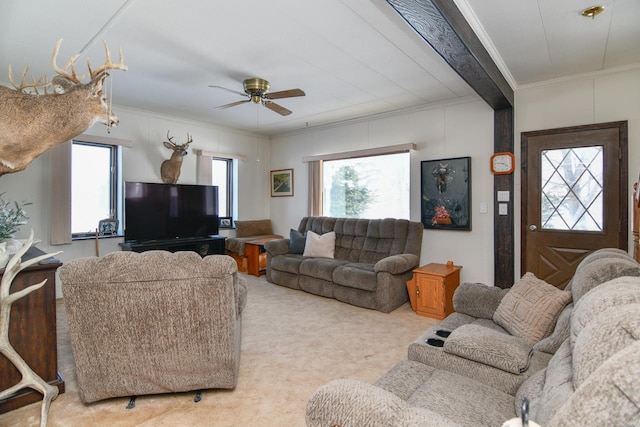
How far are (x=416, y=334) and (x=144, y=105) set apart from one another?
4.45m

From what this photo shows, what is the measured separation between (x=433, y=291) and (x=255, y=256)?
2924 mm

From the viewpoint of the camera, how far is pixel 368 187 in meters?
5.36

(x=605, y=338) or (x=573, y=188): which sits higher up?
(x=573, y=188)

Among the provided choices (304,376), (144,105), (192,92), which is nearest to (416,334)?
(304,376)

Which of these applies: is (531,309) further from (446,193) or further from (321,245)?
(321,245)

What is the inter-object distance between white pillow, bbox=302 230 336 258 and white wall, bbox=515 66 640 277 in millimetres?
2316

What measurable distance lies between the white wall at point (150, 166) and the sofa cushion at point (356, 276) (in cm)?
283

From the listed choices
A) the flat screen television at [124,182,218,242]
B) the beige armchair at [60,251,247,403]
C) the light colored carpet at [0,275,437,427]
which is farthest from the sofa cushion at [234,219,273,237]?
the beige armchair at [60,251,247,403]

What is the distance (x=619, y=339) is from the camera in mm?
765

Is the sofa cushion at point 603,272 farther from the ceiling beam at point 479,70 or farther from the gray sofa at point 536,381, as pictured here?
the ceiling beam at point 479,70

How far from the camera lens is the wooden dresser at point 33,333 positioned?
79.4 inches

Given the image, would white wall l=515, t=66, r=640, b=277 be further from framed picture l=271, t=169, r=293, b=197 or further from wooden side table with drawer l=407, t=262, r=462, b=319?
framed picture l=271, t=169, r=293, b=197

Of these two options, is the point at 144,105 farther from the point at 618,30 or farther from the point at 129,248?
the point at 618,30

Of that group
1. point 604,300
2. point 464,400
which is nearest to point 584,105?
point 604,300
